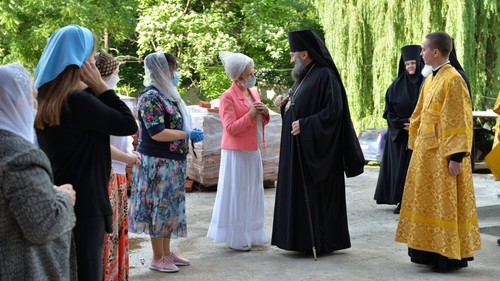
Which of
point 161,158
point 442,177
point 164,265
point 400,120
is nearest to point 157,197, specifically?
point 161,158

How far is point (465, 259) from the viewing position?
6242mm

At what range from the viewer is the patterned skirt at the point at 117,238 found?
4.85 m

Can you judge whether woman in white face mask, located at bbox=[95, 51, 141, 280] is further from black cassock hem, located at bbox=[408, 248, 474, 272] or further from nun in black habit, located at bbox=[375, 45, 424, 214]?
nun in black habit, located at bbox=[375, 45, 424, 214]

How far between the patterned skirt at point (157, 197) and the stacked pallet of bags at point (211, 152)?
568 cm

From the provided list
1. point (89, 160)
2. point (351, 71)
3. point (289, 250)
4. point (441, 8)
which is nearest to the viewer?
point (89, 160)

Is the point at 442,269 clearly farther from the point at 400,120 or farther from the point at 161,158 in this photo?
the point at 400,120

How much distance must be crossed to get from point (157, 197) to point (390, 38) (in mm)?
14324

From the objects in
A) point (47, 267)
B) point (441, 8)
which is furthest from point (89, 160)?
point (441, 8)

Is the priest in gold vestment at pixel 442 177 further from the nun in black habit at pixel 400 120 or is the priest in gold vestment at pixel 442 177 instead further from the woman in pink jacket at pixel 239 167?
the nun in black habit at pixel 400 120

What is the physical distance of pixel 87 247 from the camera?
3.75 meters

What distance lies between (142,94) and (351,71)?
15.0 metres

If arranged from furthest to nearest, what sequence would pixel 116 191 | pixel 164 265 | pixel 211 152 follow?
pixel 211 152
pixel 164 265
pixel 116 191

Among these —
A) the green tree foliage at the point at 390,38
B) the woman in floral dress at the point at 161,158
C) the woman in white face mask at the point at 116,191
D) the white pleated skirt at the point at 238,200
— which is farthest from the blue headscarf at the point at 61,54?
the green tree foliage at the point at 390,38

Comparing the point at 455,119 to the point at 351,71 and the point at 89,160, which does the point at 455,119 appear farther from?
the point at 351,71
